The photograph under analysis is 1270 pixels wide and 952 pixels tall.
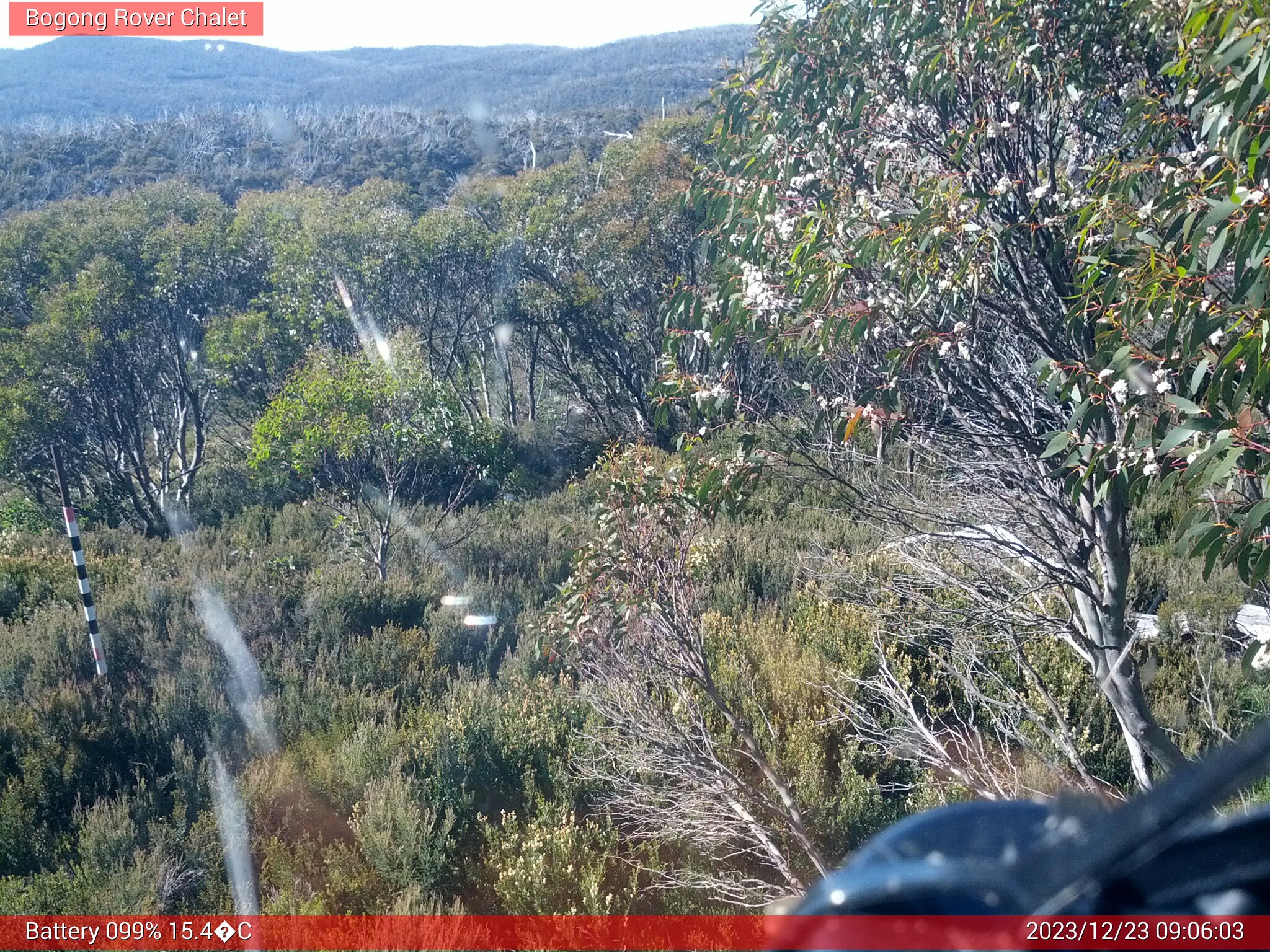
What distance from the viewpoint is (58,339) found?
12883 mm

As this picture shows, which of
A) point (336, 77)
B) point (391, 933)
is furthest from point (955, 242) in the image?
point (336, 77)

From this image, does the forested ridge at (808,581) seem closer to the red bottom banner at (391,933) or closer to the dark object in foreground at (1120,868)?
the red bottom banner at (391,933)

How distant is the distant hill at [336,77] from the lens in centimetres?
4694

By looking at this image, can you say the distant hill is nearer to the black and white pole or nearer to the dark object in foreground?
the black and white pole

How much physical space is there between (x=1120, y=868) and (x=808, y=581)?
556 centimetres

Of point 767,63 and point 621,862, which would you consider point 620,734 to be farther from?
point 767,63

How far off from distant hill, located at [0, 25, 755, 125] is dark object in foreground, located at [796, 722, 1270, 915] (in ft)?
139

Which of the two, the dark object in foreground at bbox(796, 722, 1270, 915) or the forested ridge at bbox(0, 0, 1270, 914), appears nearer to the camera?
the dark object in foreground at bbox(796, 722, 1270, 915)

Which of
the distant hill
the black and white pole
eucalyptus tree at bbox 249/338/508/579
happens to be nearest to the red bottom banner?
the black and white pole

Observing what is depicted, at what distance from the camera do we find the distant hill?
46.9 meters

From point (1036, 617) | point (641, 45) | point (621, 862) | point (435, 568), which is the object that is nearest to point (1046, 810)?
point (1036, 617)

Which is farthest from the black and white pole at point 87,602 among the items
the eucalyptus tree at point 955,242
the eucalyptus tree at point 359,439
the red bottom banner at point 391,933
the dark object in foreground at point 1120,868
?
the dark object in foreground at point 1120,868

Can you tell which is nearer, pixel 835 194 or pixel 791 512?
pixel 835 194

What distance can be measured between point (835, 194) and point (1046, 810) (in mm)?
3477
